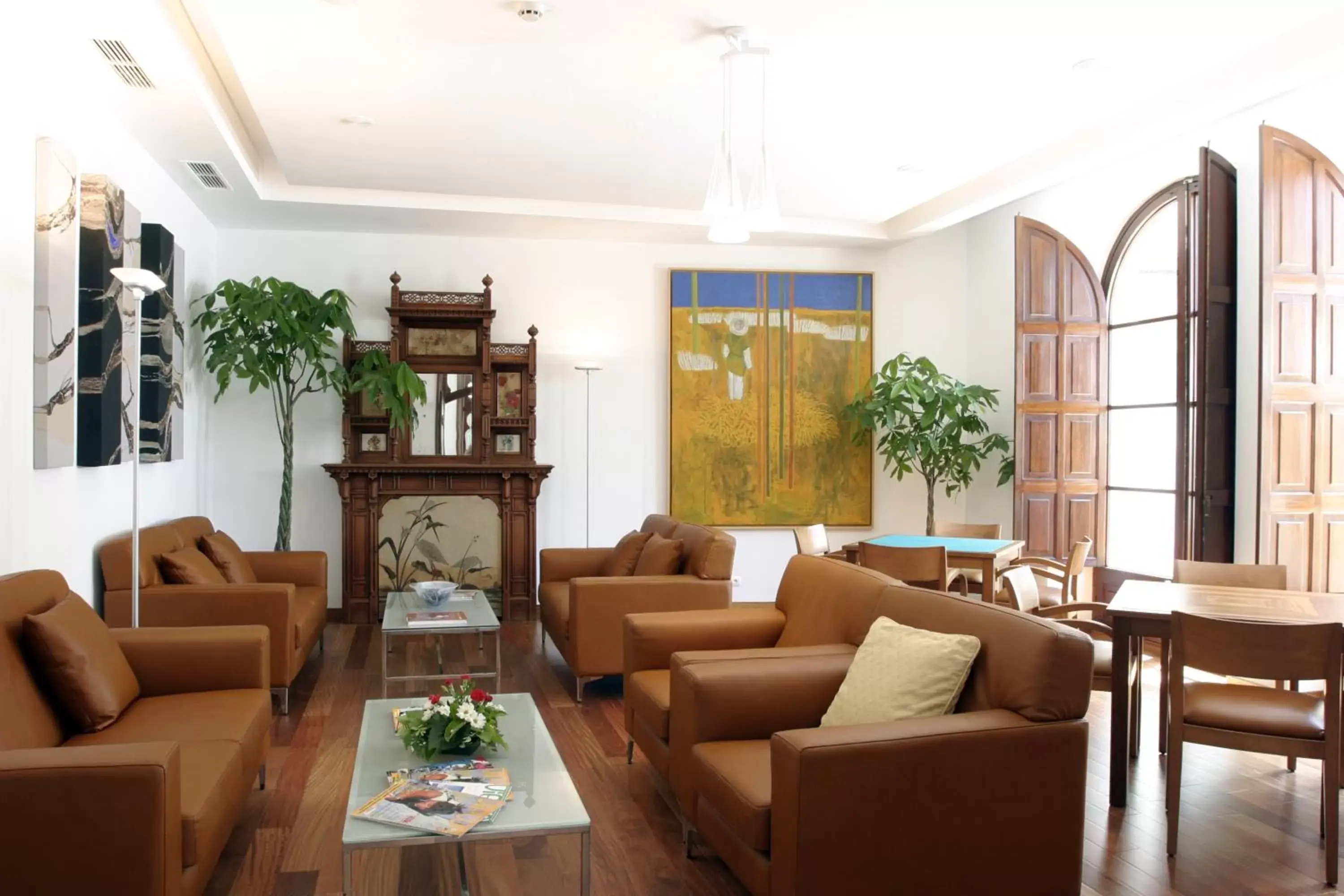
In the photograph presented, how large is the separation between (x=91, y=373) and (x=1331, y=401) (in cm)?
634

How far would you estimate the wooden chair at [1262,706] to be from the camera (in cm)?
332

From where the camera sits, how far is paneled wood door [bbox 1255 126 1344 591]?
557 cm

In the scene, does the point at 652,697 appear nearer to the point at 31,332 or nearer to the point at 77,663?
the point at 77,663

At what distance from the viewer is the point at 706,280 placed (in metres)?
8.53

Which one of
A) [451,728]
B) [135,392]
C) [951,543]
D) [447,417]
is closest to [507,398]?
[447,417]

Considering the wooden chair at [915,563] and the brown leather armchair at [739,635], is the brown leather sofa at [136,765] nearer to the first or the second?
the brown leather armchair at [739,635]

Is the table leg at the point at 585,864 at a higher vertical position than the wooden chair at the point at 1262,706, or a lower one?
lower

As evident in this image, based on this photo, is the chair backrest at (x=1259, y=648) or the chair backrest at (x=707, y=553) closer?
the chair backrest at (x=1259, y=648)

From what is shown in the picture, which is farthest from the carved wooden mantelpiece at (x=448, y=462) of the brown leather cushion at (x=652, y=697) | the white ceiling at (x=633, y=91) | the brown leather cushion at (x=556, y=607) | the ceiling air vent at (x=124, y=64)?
the brown leather cushion at (x=652, y=697)

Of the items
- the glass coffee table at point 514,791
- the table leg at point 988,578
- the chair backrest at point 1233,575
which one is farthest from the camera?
the table leg at point 988,578

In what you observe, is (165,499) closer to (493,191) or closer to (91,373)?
(91,373)

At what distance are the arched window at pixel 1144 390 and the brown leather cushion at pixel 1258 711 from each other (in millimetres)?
3524

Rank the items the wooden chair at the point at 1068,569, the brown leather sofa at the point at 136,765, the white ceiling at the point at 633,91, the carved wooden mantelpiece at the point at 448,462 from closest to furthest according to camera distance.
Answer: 1. the brown leather sofa at the point at 136,765
2. the white ceiling at the point at 633,91
3. the wooden chair at the point at 1068,569
4. the carved wooden mantelpiece at the point at 448,462

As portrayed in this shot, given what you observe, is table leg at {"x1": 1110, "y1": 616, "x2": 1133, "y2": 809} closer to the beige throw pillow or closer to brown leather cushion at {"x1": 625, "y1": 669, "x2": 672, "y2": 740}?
the beige throw pillow
